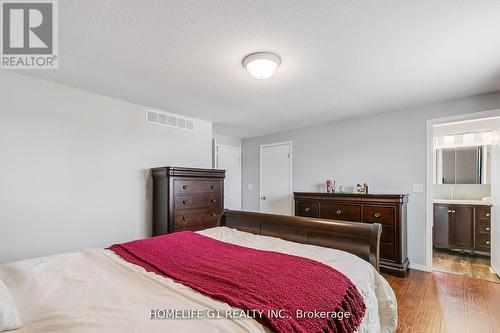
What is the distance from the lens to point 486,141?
4.05 m

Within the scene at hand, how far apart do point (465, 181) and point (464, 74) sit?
9.15 feet

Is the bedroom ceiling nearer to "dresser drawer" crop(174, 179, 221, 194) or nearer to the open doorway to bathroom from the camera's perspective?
"dresser drawer" crop(174, 179, 221, 194)

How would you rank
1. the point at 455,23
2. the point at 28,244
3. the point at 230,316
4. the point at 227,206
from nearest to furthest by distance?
the point at 230,316
the point at 455,23
the point at 28,244
the point at 227,206

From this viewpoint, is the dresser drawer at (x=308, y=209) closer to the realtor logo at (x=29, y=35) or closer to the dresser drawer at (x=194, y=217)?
the dresser drawer at (x=194, y=217)

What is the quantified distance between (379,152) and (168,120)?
330 cm

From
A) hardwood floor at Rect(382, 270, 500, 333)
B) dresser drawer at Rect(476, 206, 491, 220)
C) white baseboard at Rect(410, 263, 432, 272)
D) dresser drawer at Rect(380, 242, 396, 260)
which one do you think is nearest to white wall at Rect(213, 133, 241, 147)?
dresser drawer at Rect(380, 242, 396, 260)

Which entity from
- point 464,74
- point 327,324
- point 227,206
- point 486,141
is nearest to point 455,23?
point 464,74

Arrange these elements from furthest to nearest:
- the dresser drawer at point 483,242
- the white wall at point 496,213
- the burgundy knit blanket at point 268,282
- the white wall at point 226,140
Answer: the white wall at point 226,140 → the dresser drawer at point 483,242 → the white wall at point 496,213 → the burgundy knit blanket at point 268,282

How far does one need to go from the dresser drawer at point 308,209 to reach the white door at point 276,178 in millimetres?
824

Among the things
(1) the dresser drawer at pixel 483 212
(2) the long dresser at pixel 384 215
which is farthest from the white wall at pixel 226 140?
(1) the dresser drawer at pixel 483 212

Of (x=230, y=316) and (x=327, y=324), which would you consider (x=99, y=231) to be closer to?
(x=230, y=316)

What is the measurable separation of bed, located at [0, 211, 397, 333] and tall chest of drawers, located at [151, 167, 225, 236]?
44.4 inches

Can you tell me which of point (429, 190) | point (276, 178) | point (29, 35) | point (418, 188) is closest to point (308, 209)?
point (276, 178)

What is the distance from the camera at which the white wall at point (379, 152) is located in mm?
3344
